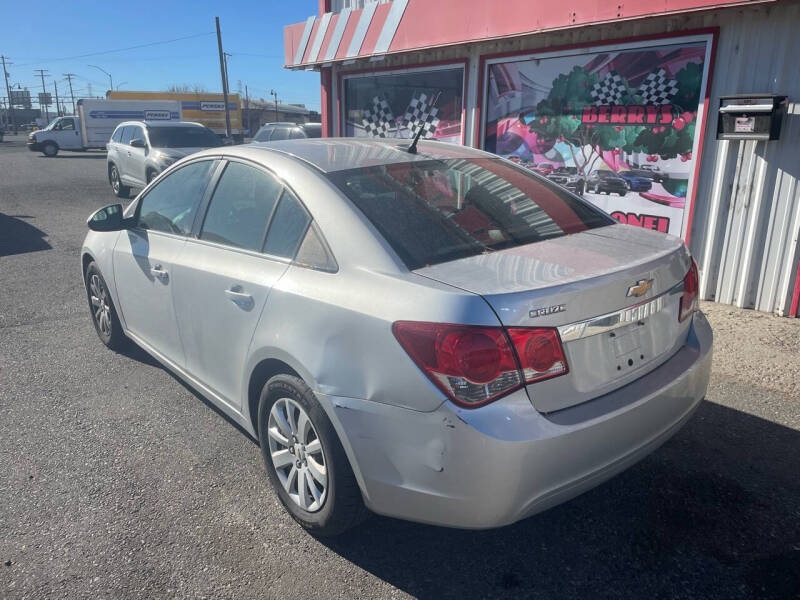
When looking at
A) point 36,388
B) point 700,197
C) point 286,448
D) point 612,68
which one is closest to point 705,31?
point 612,68

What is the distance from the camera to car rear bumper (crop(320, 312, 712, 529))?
6.77 ft

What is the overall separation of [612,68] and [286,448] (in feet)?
17.6

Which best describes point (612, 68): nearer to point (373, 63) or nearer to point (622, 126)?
point (622, 126)

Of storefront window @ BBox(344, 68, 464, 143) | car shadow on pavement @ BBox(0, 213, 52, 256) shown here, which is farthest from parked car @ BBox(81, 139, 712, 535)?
car shadow on pavement @ BBox(0, 213, 52, 256)

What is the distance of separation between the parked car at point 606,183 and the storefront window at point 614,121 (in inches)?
0.4

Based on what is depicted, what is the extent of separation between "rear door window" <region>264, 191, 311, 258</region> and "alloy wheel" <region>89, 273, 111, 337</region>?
2346 millimetres

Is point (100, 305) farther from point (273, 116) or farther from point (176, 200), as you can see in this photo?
point (273, 116)

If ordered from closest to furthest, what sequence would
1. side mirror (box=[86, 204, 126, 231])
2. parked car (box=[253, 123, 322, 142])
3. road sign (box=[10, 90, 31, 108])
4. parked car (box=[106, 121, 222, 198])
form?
1. side mirror (box=[86, 204, 126, 231])
2. parked car (box=[106, 121, 222, 198])
3. parked car (box=[253, 123, 322, 142])
4. road sign (box=[10, 90, 31, 108])

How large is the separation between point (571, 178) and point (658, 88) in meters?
1.30

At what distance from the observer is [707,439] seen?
348cm

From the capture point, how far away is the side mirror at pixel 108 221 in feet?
13.5

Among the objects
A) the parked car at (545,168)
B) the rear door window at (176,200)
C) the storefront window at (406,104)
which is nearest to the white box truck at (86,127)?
the storefront window at (406,104)

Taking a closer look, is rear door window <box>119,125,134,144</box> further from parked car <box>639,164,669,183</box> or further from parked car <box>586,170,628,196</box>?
parked car <box>639,164,669,183</box>

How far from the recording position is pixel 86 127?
34.9m
